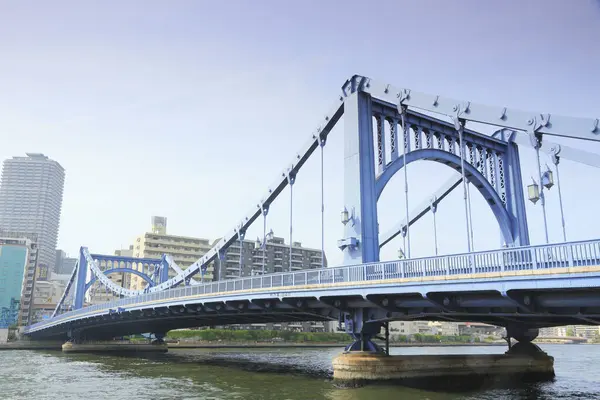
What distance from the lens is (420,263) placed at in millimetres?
26922

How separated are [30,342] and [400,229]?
7591cm

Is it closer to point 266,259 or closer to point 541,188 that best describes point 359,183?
point 541,188

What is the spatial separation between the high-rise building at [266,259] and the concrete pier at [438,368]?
109m

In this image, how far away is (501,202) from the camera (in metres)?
47.2

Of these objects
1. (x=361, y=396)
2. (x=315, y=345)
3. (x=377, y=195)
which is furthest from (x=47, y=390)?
(x=315, y=345)

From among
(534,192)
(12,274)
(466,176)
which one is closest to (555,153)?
(534,192)

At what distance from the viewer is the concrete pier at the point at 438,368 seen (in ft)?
107

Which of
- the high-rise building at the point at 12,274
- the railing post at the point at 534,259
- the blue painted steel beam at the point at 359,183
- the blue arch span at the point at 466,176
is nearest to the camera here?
the railing post at the point at 534,259

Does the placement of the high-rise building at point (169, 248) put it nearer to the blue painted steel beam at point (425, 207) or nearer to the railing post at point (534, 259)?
the blue painted steel beam at point (425, 207)

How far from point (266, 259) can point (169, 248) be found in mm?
28966

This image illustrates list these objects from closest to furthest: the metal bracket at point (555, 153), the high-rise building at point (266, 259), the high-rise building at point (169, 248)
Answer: the metal bracket at point (555, 153), the high-rise building at point (266, 259), the high-rise building at point (169, 248)

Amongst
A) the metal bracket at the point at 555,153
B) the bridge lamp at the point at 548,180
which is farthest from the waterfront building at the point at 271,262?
the bridge lamp at the point at 548,180

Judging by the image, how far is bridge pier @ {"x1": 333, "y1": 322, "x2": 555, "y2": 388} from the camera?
32.6 m

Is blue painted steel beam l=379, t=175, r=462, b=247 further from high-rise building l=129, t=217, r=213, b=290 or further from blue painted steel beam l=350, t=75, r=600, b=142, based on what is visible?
high-rise building l=129, t=217, r=213, b=290
